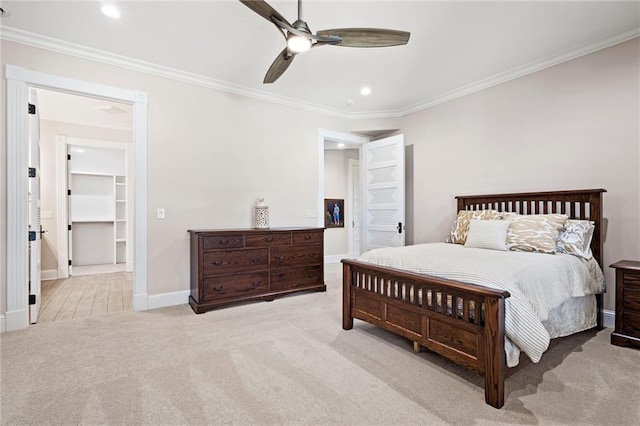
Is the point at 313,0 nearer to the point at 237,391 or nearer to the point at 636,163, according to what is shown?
the point at 237,391

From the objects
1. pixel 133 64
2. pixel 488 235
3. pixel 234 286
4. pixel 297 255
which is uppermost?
pixel 133 64

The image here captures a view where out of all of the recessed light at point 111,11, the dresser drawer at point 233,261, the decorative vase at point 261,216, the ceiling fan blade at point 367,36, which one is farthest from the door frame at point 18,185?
the ceiling fan blade at point 367,36

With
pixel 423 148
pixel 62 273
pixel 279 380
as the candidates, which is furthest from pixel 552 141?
pixel 62 273

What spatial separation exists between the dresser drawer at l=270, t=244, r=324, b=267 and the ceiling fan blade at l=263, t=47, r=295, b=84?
79.2 inches

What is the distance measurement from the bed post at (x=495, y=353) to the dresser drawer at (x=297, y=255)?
2.61 meters

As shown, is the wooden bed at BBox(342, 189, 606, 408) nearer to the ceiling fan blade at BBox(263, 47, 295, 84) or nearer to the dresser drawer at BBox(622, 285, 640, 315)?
the dresser drawer at BBox(622, 285, 640, 315)

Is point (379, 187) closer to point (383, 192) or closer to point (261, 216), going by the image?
point (383, 192)

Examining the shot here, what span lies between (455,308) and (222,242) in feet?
8.24

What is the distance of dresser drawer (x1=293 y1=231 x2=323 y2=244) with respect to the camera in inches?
159

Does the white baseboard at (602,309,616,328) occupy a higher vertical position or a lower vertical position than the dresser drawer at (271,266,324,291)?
lower

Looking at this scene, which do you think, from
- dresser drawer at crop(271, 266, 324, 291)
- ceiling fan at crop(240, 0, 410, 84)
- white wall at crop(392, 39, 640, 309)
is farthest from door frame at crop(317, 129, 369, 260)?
ceiling fan at crop(240, 0, 410, 84)

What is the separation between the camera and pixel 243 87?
13.4 feet

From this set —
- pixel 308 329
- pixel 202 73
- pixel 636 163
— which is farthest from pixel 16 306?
pixel 636 163

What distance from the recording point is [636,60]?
2.86 meters
